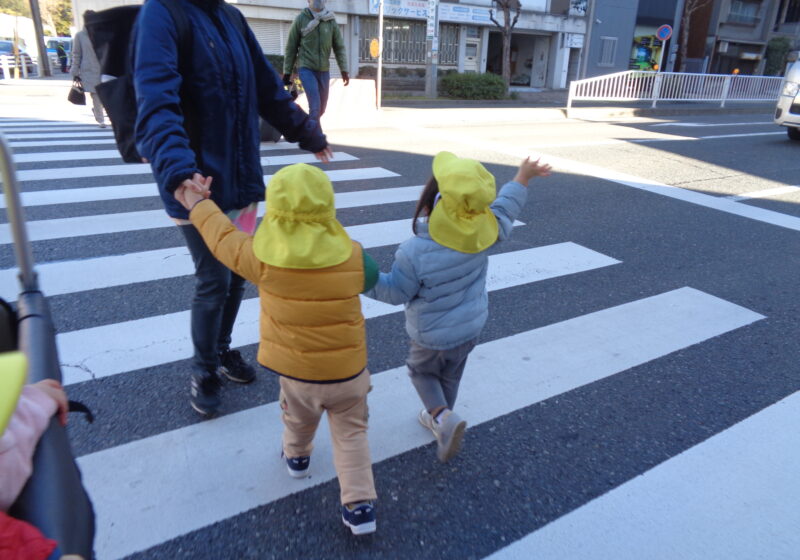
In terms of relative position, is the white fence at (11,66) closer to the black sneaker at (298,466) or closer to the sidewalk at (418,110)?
the sidewalk at (418,110)

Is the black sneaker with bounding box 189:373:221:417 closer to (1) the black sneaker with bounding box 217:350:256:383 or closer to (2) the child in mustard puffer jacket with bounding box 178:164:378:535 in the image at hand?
(1) the black sneaker with bounding box 217:350:256:383

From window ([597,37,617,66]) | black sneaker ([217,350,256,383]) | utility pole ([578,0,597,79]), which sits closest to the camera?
black sneaker ([217,350,256,383])

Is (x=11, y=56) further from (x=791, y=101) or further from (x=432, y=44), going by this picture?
(x=791, y=101)

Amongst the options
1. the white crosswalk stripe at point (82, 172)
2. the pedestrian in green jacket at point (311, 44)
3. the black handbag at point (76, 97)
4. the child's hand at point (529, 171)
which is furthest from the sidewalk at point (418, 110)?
the child's hand at point (529, 171)

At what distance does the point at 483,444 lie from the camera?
2604 mm

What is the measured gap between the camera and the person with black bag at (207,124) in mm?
2141

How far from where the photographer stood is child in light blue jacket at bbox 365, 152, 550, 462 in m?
Answer: 2.11

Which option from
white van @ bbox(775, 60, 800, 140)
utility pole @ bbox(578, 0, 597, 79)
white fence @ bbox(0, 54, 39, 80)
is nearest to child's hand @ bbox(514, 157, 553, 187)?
white van @ bbox(775, 60, 800, 140)

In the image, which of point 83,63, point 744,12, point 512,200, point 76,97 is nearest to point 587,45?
point 744,12

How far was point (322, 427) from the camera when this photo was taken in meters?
2.66

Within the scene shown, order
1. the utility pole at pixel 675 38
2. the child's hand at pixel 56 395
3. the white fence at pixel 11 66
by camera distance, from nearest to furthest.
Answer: the child's hand at pixel 56 395 → the white fence at pixel 11 66 → the utility pole at pixel 675 38

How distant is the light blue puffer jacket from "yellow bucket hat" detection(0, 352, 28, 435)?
1.31 m

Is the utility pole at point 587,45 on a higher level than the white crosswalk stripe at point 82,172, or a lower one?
higher

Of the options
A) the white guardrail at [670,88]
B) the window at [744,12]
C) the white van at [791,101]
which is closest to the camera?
the white van at [791,101]
